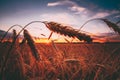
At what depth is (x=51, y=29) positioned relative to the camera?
1411mm

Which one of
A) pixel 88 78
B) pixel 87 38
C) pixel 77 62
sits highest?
pixel 87 38

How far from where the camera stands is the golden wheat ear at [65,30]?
1.34 meters

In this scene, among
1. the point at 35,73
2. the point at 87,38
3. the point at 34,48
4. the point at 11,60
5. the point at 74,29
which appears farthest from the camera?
the point at 35,73

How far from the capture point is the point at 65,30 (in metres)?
1.40

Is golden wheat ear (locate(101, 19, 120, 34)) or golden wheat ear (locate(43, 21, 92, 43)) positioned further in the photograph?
golden wheat ear (locate(101, 19, 120, 34))

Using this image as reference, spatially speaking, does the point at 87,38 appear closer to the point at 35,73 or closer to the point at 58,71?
the point at 58,71

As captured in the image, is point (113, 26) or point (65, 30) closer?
point (65, 30)

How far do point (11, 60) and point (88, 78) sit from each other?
0.86m

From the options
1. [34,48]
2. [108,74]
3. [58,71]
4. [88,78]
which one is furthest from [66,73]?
[34,48]

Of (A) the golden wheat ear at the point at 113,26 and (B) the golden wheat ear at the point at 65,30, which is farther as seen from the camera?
(A) the golden wheat ear at the point at 113,26

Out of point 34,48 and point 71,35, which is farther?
point 34,48

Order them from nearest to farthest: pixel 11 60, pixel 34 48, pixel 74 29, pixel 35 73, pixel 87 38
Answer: pixel 87 38, pixel 74 29, pixel 34 48, pixel 11 60, pixel 35 73

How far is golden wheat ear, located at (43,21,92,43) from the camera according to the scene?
1.34 m

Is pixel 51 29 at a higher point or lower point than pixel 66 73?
higher
